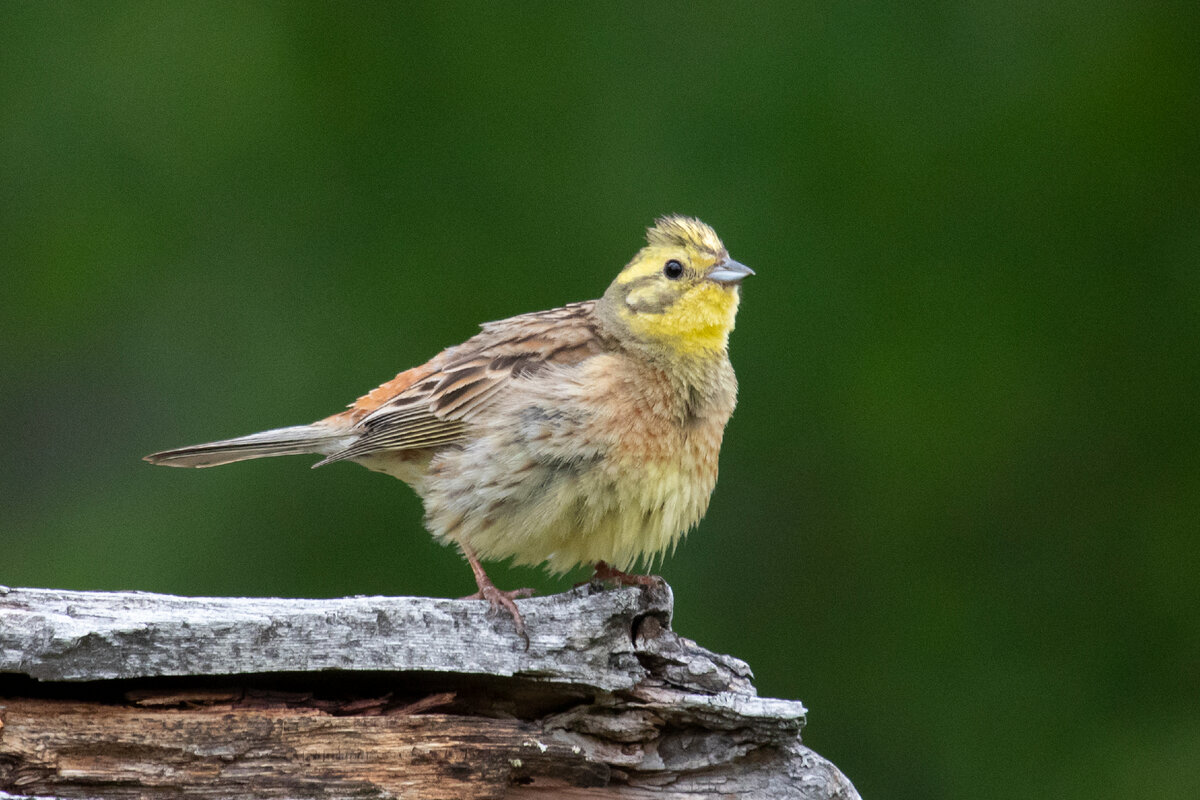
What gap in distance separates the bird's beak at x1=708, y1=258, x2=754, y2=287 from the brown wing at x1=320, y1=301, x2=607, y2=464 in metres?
0.53

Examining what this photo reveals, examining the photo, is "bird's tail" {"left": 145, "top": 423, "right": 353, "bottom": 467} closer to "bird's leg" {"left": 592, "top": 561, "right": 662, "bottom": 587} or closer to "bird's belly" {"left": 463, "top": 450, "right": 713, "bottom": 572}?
"bird's belly" {"left": 463, "top": 450, "right": 713, "bottom": 572}

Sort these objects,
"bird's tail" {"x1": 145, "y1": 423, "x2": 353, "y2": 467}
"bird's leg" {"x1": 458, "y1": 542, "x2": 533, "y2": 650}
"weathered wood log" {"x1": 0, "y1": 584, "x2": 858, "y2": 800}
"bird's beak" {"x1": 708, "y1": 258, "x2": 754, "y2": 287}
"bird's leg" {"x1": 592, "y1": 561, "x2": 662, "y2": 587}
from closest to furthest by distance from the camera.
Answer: "weathered wood log" {"x1": 0, "y1": 584, "x2": 858, "y2": 800} → "bird's leg" {"x1": 458, "y1": 542, "x2": 533, "y2": 650} → "bird's leg" {"x1": 592, "y1": 561, "x2": 662, "y2": 587} → "bird's beak" {"x1": 708, "y1": 258, "x2": 754, "y2": 287} → "bird's tail" {"x1": 145, "y1": 423, "x2": 353, "y2": 467}

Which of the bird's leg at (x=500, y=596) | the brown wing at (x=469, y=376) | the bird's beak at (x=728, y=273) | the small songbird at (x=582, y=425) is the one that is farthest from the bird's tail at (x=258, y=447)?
the bird's beak at (x=728, y=273)

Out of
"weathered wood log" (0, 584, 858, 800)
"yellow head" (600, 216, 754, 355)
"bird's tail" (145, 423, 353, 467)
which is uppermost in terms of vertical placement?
"yellow head" (600, 216, 754, 355)

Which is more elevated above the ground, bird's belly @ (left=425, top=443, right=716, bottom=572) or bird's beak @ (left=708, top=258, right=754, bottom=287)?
bird's beak @ (left=708, top=258, right=754, bottom=287)

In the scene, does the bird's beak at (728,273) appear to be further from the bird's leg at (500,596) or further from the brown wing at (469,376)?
the bird's leg at (500,596)

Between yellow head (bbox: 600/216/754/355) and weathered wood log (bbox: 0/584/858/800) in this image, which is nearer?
weathered wood log (bbox: 0/584/858/800)

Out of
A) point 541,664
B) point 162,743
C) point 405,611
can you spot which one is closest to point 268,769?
point 162,743

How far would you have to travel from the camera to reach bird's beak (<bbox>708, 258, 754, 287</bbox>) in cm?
525

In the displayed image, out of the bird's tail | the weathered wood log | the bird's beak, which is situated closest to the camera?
the weathered wood log

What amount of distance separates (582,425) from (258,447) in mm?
1744

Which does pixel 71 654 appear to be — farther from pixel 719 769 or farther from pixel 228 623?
pixel 719 769

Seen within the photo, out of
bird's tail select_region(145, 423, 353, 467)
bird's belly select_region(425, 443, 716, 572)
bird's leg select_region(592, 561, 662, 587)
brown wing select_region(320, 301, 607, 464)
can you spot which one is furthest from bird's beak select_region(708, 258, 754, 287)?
bird's tail select_region(145, 423, 353, 467)

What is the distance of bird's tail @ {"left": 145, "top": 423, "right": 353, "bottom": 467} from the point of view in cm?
570
